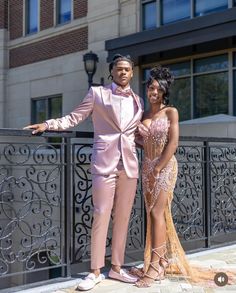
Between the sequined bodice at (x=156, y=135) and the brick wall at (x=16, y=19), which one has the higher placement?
the brick wall at (x=16, y=19)

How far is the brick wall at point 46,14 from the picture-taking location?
1705cm

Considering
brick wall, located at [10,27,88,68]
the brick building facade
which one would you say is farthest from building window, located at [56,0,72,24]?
brick wall, located at [10,27,88,68]

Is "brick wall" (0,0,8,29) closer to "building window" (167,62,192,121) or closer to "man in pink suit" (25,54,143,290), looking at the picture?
"building window" (167,62,192,121)

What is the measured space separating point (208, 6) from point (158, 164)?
853cm

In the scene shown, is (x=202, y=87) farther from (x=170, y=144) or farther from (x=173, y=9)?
(x=170, y=144)

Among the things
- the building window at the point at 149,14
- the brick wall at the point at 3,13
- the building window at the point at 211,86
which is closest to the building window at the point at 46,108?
the brick wall at the point at 3,13

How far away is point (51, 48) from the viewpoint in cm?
1688

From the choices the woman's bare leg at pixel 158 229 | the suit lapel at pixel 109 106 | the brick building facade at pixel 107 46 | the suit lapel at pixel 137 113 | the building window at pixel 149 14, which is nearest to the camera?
the suit lapel at pixel 109 106

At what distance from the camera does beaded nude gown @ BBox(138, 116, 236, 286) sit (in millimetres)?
4707

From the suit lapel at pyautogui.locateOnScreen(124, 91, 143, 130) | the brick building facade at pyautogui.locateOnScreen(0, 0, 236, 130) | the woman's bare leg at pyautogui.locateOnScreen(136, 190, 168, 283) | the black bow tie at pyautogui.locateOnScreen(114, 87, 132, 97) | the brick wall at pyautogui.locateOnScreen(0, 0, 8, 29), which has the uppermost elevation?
the brick wall at pyautogui.locateOnScreen(0, 0, 8, 29)

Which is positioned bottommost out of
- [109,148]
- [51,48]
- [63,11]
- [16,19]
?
[109,148]

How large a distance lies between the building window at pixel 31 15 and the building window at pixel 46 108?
2501mm

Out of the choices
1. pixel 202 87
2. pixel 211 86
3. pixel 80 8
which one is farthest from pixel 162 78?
pixel 80 8

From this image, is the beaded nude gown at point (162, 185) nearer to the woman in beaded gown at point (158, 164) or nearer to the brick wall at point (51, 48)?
the woman in beaded gown at point (158, 164)
